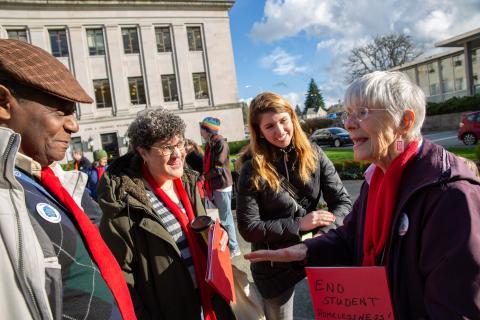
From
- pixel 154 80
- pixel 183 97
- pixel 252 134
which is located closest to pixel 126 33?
pixel 154 80

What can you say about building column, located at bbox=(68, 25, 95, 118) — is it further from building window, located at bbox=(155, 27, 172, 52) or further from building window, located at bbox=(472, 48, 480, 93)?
building window, located at bbox=(472, 48, 480, 93)

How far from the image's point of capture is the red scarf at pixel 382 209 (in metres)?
1.50

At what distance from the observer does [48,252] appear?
3.58 feet

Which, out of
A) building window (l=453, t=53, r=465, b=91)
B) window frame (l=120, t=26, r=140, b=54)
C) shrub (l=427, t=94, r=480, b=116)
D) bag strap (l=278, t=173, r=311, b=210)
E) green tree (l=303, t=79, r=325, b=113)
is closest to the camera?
bag strap (l=278, t=173, r=311, b=210)

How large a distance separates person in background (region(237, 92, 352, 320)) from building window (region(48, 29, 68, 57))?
29.7 meters

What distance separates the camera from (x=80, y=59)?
91.4ft

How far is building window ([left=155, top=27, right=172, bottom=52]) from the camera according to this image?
30047 millimetres

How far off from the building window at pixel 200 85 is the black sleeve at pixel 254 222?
1155 inches

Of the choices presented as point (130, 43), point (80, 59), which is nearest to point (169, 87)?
point (130, 43)

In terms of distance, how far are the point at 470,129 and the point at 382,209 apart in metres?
17.2

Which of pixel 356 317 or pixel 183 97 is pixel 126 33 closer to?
pixel 183 97

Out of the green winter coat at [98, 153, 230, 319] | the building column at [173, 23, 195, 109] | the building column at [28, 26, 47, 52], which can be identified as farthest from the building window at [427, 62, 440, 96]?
the green winter coat at [98, 153, 230, 319]

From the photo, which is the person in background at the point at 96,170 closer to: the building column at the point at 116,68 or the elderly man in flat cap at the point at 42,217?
the elderly man in flat cap at the point at 42,217

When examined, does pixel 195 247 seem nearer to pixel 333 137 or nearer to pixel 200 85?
pixel 333 137
